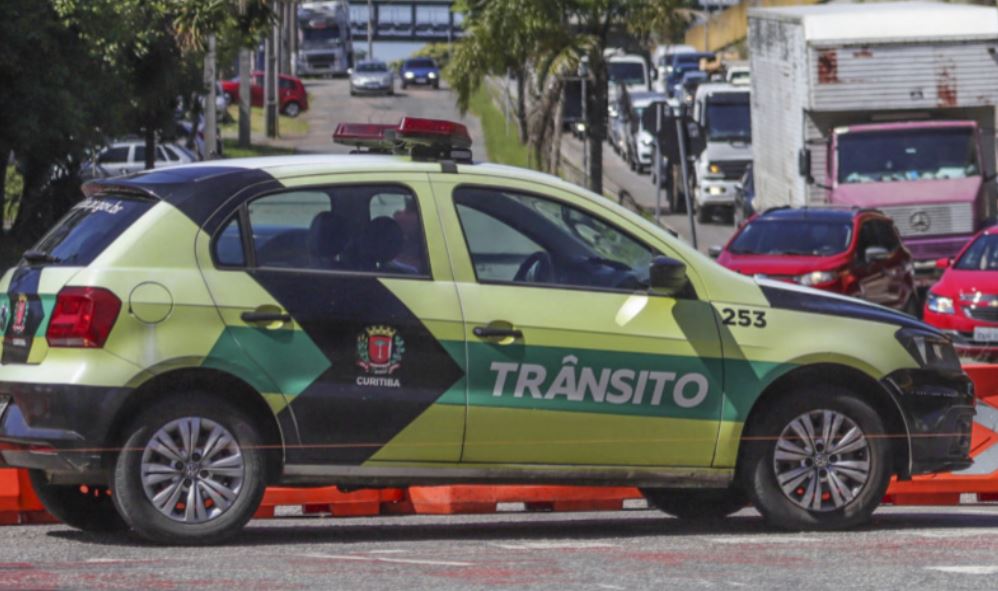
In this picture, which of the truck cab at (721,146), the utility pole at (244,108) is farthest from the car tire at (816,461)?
the utility pole at (244,108)

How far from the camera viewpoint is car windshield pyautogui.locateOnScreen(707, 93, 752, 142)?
3959 cm

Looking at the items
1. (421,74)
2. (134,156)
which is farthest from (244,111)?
(421,74)

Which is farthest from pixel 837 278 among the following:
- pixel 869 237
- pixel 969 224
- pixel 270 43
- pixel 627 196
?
pixel 270 43

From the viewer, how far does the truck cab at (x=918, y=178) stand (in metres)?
26.0

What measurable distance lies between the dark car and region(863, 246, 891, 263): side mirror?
62899 millimetres

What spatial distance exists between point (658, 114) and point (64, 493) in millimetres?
23325

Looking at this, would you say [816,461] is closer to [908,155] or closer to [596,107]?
[908,155]

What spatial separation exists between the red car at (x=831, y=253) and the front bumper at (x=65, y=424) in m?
14.4

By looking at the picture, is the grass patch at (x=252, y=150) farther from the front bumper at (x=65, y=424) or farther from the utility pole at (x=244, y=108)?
the front bumper at (x=65, y=424)

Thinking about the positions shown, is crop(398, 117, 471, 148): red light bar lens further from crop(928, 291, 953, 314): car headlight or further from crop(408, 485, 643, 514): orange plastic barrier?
crop(928, 291, 953, 314): car headlight

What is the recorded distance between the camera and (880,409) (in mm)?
8844

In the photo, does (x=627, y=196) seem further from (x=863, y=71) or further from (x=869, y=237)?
(x=869, y=237)

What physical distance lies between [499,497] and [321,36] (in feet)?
264

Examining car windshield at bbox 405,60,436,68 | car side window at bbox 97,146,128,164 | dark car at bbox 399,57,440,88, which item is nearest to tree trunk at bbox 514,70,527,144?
car side window at bbox 97,146,128,164
